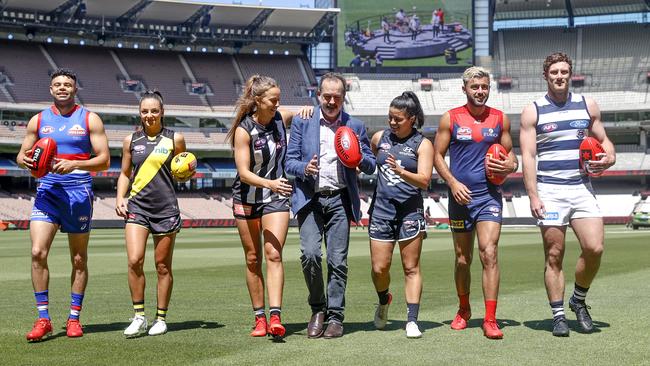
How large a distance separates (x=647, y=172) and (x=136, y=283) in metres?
66.5

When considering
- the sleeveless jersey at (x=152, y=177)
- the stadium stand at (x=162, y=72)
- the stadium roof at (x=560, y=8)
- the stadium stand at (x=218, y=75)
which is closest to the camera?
the sleeveless jersey at (x=152, y=177)

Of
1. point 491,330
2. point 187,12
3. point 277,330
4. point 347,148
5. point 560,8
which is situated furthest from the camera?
point 560,8

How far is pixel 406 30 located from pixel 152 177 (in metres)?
70.2

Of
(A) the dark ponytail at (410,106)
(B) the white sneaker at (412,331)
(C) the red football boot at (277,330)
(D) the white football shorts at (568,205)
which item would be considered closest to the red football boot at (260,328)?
(C) the red football boot at (277,330)

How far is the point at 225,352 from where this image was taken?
698 centimetres

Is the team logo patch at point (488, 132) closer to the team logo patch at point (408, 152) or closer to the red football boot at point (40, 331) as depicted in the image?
the team logo patch at point (408, 152)

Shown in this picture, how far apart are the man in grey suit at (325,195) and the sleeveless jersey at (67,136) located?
2.09m

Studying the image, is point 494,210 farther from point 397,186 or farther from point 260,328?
point 260,328

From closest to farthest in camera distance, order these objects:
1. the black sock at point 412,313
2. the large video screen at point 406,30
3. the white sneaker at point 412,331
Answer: the white sneaker at point 412,331 < the black sock at point 412,313 < the large video screen at point 406,30

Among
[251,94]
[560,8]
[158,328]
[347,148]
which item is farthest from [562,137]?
[560,8]

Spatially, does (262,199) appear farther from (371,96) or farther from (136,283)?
(371,96)

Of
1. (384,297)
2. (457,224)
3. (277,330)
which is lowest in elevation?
(277,330)

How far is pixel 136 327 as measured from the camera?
318 inches

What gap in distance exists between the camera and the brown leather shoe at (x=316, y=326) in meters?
7.91
